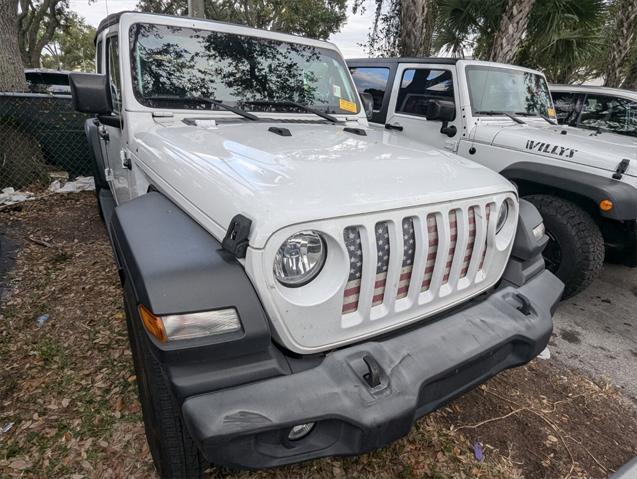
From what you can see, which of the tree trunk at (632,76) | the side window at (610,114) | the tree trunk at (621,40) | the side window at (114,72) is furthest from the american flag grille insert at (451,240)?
the tree trunk at (632,76)

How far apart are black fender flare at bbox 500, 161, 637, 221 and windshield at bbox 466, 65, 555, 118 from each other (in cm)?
84

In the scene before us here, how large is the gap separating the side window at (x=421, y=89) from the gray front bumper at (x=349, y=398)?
3144 millimetres

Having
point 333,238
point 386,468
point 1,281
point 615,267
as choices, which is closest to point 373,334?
point 333,238

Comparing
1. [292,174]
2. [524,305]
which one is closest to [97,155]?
[292,174]

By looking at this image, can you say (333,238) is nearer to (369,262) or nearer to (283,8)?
(369,262)

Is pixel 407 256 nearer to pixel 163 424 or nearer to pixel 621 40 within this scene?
pixel 163 424

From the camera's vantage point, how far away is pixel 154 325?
1.20 m

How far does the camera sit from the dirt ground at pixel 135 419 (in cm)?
191

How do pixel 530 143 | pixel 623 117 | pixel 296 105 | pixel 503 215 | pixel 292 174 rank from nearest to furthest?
pixel 292 174, pixel 503 215, pixel 296 105, pixel 530 143, pixel 623 117

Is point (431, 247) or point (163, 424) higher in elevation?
point (431, 247)

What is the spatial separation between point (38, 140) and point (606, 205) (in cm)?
670

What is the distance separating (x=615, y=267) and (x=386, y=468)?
4059mm

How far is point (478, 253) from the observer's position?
1.78 m

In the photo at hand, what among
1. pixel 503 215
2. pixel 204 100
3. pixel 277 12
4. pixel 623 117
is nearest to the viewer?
pixel 503 215
